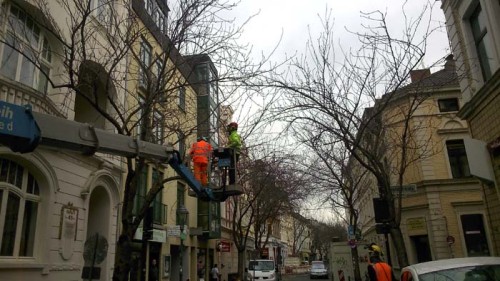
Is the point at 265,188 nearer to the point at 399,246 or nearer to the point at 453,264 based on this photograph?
the point at 399,246

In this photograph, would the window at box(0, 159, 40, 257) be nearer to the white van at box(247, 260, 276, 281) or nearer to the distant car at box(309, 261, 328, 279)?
the white van at box(247, 260, 276, 281)

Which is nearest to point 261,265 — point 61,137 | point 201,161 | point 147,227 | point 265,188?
point 265,188

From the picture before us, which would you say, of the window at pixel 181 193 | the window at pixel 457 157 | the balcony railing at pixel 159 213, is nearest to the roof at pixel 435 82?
the window at pixel 457 157

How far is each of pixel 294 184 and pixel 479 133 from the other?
1676 cm

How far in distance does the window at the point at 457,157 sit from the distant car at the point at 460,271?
78.0 feet

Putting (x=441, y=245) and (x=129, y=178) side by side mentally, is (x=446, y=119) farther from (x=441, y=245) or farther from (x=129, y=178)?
(x=129, y=178)

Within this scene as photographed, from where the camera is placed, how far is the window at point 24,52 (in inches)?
459

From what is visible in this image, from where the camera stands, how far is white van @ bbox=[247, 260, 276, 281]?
32.2 metres

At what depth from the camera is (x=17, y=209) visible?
11992 mm

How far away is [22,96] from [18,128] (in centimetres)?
583

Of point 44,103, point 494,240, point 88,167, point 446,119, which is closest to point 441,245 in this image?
point 446,119

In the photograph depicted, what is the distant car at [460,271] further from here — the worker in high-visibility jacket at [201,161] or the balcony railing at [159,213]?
the balcony railing at [159,213]

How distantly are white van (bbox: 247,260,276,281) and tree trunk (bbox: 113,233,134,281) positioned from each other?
73.1ft

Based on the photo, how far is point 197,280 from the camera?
28.8 meters
